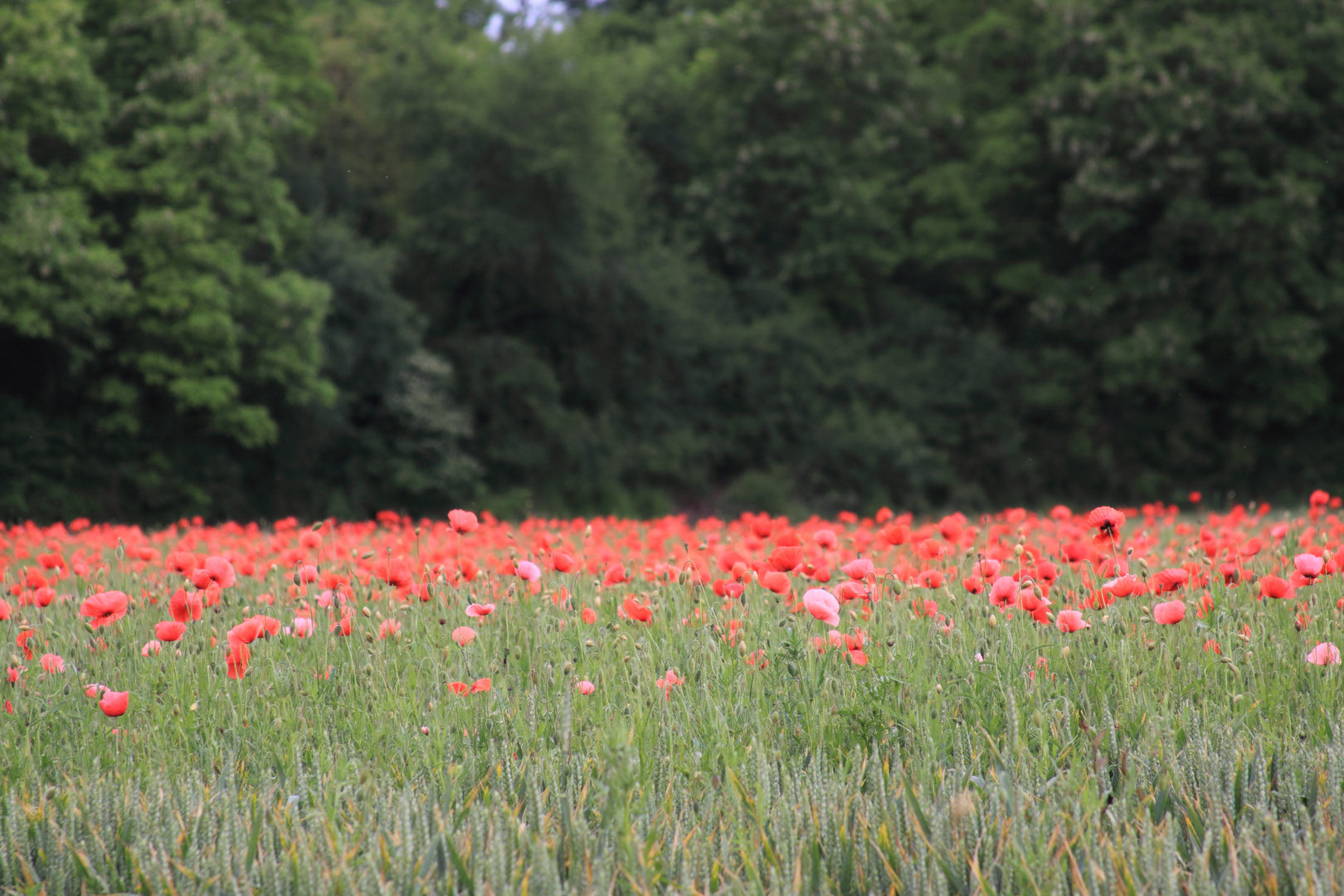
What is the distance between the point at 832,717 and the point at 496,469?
21.4 meters

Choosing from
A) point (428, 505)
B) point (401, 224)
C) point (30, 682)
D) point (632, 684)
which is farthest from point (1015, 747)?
point (401, 224)

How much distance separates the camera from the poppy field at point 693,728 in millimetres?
2541

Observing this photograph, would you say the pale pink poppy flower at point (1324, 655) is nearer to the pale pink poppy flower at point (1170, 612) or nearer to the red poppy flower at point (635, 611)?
the pale pink poppy flower at point (1170, 612)

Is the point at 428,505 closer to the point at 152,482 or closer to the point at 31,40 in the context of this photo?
the point at 152,482

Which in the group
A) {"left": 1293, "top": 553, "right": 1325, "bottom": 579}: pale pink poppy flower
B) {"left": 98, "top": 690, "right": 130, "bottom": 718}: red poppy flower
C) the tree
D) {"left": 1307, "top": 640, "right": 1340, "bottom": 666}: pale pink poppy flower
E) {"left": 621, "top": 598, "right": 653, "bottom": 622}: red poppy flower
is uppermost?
the tree

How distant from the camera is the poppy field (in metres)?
2.54

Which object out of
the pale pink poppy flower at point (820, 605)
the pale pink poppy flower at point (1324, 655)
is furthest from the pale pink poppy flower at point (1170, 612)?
the pale pink poppy flower at point (820, 605)

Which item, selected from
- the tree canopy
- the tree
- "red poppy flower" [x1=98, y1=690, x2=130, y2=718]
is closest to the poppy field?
"red poppy flower" [x1=98, y1=690, x2=130, y2=718]

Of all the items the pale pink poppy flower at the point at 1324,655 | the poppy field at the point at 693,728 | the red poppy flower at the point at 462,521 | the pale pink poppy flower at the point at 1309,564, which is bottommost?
the poppy field at the point at 693,728

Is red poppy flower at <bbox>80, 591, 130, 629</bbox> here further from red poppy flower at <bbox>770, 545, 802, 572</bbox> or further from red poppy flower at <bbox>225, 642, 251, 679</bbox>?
red poppy flower at <bbox>770, 545, 802, 572</bbox>

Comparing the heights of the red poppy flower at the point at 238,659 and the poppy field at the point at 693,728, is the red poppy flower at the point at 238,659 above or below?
above

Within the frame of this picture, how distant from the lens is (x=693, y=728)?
3.45 m

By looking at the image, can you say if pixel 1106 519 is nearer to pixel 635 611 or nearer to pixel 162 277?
pixel 635 611

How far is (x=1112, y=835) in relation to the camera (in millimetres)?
2822
